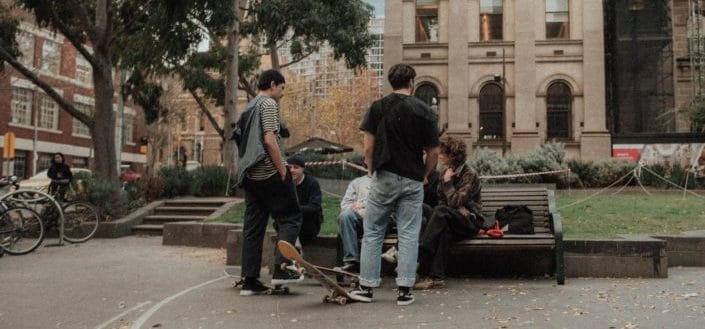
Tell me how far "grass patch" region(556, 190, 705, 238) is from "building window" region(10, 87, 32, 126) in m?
34.3

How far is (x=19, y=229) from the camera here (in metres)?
10.3

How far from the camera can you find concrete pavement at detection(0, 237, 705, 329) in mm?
4879

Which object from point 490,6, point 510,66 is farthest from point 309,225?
point 490,6

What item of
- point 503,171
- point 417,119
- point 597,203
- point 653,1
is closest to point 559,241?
point 417,119

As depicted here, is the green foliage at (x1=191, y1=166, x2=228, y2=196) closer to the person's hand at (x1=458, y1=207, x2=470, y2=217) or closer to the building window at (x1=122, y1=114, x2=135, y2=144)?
the person's hand at (x1=458, y1=207, x2=470, y2=217)

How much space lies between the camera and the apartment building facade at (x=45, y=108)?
36.0 meters

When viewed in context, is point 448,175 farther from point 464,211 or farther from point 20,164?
point 20,164

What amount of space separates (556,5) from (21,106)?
3141 cm

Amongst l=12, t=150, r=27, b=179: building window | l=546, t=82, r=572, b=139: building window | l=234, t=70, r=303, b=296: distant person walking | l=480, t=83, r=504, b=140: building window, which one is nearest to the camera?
l=234, t=70, r=303, b=296: distant person walking

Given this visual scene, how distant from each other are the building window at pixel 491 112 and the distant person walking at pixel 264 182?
79.7ft

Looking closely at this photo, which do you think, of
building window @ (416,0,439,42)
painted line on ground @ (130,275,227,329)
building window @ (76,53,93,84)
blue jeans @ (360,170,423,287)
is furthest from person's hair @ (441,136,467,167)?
building window @ (76,53,93,84)

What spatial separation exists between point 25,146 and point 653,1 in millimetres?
36395

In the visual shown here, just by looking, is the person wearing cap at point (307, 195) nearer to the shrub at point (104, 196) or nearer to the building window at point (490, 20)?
the shrub at point (104, 196)

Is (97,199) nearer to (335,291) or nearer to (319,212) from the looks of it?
(319,212)
